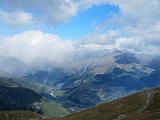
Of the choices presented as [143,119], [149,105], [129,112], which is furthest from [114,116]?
[143,119]

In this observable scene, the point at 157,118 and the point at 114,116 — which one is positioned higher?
the point at 114,116

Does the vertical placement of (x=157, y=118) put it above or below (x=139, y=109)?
below

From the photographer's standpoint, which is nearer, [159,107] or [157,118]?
[157,118]

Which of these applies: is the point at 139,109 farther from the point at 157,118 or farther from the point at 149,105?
the point at 157,118

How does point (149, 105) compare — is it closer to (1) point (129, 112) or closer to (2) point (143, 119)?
(1) point (129, 112)

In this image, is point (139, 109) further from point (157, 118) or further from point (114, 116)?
point (157, 118)

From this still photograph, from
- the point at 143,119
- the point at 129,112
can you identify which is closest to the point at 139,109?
the point at 129,112

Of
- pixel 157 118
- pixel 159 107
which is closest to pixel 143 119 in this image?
pixel 157 118

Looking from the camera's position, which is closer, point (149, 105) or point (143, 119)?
point (143, 119)
